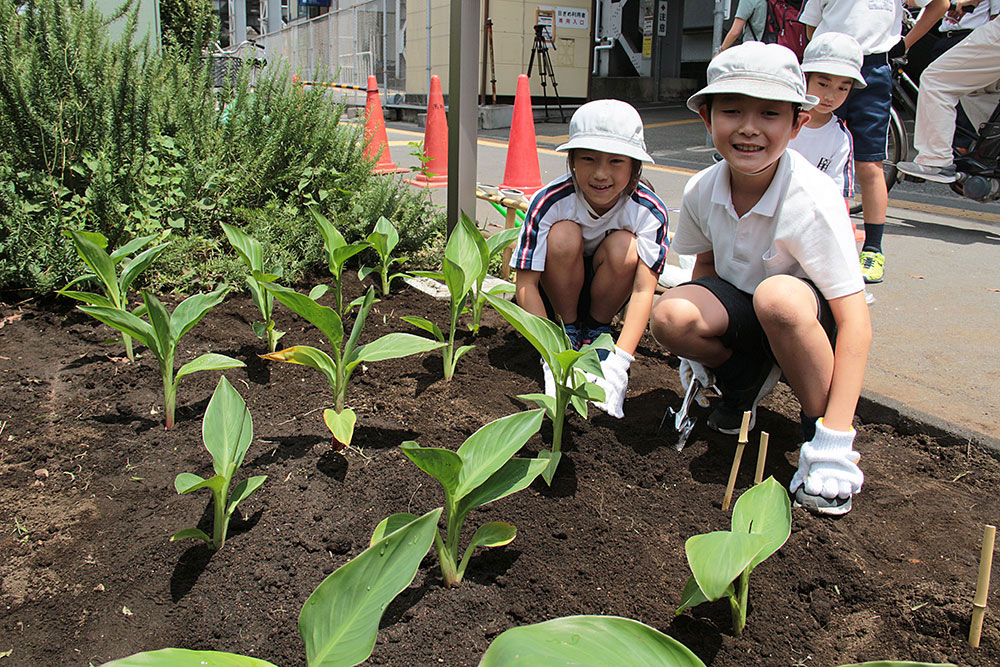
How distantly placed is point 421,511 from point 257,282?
3.52 feet

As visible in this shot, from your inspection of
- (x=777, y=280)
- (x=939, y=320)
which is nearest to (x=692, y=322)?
(x=777, y=280)

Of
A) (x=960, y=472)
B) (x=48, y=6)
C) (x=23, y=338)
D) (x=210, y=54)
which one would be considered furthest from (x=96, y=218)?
(x=960, y=472)

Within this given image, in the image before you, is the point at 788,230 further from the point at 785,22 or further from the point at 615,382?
the point at 785,22

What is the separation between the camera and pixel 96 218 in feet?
9.96

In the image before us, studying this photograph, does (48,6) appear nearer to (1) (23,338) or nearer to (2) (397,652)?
(1) (23,338)

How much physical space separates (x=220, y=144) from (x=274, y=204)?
343 mm

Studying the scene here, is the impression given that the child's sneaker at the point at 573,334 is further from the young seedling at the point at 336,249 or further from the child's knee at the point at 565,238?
the young seedling at the point at 336,249

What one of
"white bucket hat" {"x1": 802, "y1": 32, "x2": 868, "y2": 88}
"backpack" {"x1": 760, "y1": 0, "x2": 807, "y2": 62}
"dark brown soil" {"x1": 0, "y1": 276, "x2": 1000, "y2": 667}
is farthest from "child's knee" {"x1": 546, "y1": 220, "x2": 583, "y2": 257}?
"backpack" {"x1": 760, "y1": 0, "x2": 807, "y2": 62}

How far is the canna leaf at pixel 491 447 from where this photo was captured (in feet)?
5.03

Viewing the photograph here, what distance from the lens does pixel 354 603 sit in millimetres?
1083

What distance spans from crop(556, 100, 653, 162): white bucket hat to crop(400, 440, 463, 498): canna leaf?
113 centimetres

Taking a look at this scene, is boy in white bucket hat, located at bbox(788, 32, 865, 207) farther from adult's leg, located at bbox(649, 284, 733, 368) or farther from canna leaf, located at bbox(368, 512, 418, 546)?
canna leaf, located at bbox(368, 512, 418, 546)

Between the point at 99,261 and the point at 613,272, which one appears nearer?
the point at 99,261

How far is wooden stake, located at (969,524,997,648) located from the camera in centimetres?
127
